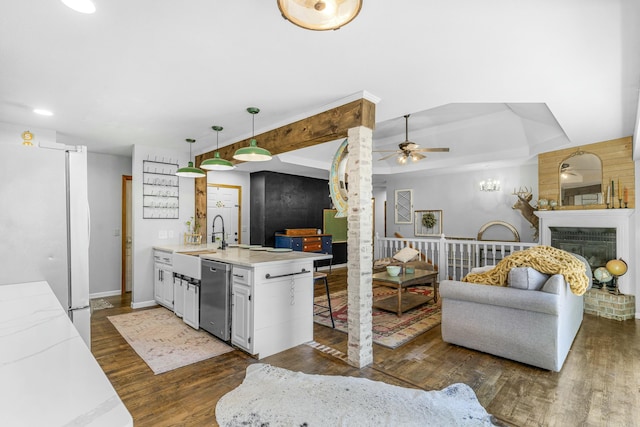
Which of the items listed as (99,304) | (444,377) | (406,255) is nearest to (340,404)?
(444,377)

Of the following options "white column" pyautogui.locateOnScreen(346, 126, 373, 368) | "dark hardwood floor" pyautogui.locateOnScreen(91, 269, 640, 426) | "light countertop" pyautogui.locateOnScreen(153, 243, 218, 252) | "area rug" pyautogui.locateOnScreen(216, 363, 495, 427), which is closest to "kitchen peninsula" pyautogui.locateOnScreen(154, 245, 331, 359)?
"dark hardwood floor" pyautogui.locateOnScreen(91, 269, 640, 426)

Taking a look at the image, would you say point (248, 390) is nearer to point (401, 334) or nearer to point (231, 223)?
point (401, 334)

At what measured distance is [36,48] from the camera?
228 centimetres

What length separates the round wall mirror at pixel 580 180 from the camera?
4.86 metres

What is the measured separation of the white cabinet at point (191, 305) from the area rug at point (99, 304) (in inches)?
70.9

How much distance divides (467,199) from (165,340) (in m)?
6.96

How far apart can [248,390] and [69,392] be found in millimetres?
2074

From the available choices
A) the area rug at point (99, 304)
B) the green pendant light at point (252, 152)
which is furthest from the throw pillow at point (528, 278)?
the area rug at point (99, 304)

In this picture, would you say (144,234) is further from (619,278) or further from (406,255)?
(619,278)

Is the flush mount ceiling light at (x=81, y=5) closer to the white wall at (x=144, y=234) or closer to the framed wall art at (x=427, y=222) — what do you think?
the white wall at (x=144, y=234)

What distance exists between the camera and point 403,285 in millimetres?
4309

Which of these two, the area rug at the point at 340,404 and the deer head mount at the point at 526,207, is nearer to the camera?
the area rug at the point at 340,404

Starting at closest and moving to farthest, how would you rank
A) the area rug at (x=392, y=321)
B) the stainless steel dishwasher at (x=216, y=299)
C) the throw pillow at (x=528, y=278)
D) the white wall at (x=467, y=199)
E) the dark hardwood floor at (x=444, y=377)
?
the dark hardwood floor at (x=444, y=377), the throw pillow at (x=528, y=278), the stainless steel dishwasher at (x=216, y=299), the area rug at (x=392, y=321), the white wall at (x=467, y=199)

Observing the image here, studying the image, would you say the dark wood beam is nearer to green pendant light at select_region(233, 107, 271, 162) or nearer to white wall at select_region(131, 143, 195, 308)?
green pendant light at select_region(233, 107, 271, 162)
